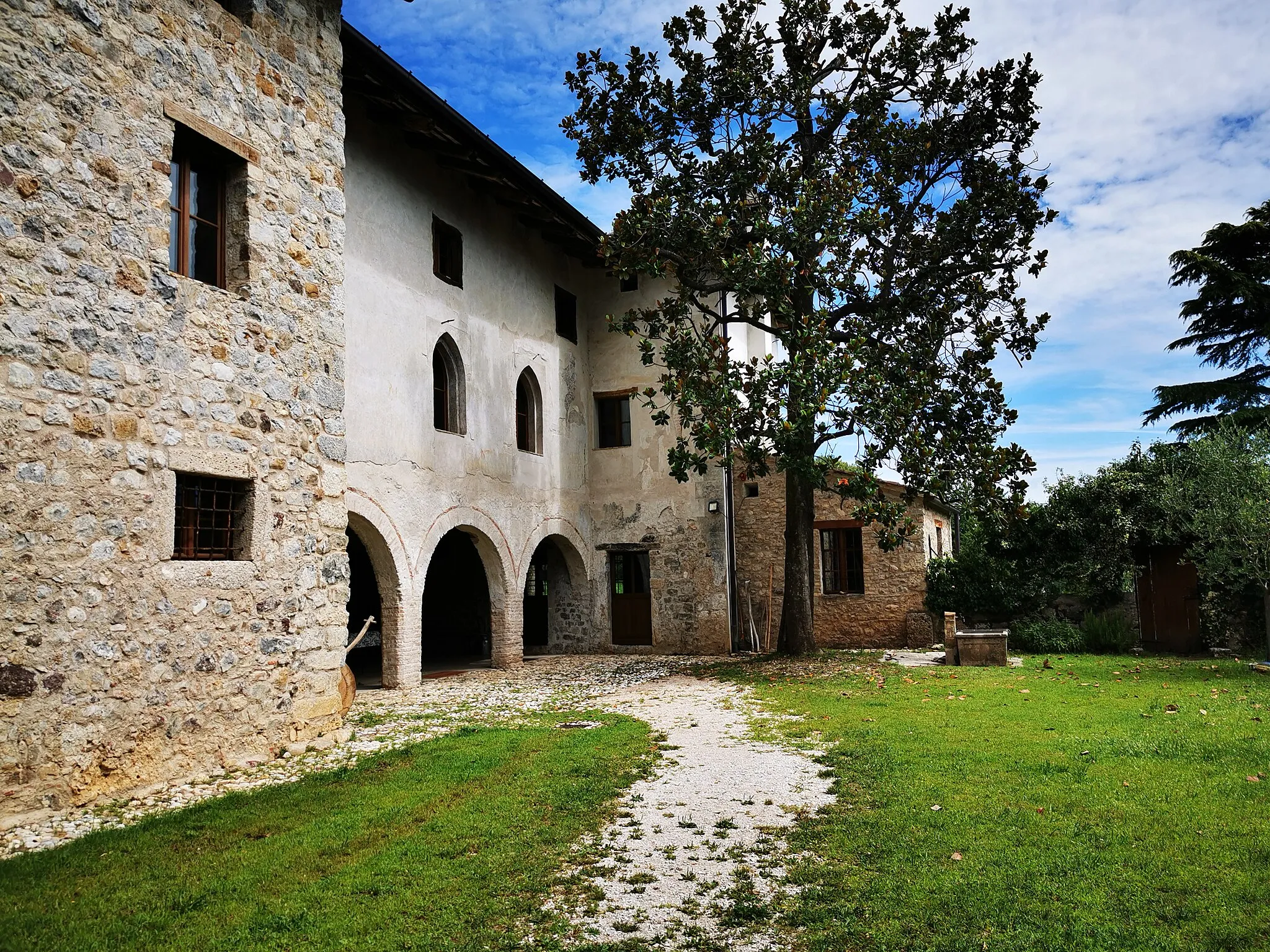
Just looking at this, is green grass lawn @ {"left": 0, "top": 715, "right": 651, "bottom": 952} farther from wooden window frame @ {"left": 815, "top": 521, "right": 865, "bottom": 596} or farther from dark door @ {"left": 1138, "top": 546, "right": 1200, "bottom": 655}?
dark door @ {"left": 1138, "top": 546, "right": 1200, "bottom": 655}

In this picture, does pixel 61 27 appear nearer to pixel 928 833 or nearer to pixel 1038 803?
pixel 928 833

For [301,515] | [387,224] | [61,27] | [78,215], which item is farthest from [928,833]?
[387,224]

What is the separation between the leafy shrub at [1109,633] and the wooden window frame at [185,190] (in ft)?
49.4

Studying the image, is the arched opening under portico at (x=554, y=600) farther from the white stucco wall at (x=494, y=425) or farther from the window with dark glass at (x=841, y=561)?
the window with dark glass at (x=841, y=561)

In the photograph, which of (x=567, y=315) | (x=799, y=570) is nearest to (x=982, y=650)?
(x=799, y=570)

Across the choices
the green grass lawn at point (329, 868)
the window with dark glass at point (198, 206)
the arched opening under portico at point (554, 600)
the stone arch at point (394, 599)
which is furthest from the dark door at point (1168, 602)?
the window with dark glass at point (198, 206)

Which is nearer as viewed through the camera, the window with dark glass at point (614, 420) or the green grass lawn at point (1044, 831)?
the green grass lawn at point (1044, 831)

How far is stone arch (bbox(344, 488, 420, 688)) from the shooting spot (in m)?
12.1

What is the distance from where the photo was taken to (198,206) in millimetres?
7398

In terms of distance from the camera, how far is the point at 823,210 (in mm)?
12539

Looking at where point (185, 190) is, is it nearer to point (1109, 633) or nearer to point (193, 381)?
point (193, 381)

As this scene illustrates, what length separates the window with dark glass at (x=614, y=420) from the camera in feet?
59.4

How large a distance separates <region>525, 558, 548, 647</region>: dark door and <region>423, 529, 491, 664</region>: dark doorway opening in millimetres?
899

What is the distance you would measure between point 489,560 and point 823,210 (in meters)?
7.89
